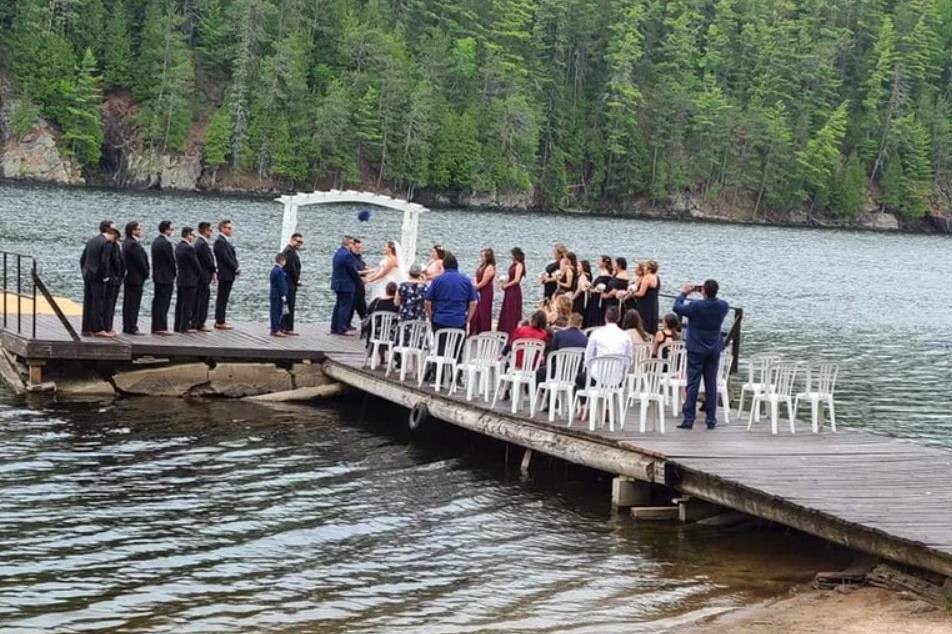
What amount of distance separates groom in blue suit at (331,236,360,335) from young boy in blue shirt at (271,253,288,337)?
798mm

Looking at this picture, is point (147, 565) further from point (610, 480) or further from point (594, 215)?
point (594, 215)

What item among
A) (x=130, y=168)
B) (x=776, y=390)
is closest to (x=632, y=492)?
(x=776, y=390)

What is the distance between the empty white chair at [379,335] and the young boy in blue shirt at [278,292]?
227 centimetres

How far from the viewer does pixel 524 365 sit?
1812cm

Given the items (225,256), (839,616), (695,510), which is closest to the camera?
(839,616)

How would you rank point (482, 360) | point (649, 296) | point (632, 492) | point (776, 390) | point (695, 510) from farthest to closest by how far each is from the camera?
point (649, 296)
point (482, 360)
point (776, 390)
point (632, 492)
point (695, 510)

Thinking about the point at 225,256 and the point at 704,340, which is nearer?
the point at 704,340

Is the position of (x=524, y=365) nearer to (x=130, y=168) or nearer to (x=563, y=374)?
(x=563, y=374)

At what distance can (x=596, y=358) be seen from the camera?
54.6 ft

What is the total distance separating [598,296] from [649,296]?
1081mm

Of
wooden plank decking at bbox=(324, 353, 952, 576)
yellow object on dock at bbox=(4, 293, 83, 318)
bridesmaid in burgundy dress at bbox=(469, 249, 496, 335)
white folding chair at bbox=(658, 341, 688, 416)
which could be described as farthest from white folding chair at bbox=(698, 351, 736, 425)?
yellow object on dock at bbox=(4, 293, 83, 318)

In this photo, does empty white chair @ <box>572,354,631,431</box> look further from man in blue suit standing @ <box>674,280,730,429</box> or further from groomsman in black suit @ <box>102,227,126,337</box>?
groomsman in black suit @ <box>102,227,126,337</box>

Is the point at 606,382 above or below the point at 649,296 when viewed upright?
below


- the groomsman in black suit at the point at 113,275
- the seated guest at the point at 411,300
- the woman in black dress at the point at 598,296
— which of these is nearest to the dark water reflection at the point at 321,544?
the seated guest at the point at 411,300
